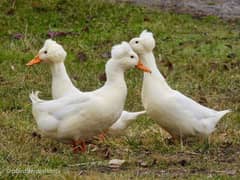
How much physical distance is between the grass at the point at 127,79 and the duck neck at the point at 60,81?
45 cm

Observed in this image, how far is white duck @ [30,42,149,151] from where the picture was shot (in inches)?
310

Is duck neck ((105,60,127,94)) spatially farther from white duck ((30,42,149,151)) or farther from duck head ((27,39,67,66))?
duck head ((27,39,67,66))

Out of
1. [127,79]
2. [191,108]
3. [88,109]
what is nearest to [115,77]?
[88,109]

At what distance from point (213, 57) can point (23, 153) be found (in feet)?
21.2

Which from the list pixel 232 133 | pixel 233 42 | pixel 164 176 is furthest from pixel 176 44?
pixel 164 176

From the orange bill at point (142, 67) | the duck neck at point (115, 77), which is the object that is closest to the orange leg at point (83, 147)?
the duck neck at point (115, 77)

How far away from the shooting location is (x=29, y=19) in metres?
15.7

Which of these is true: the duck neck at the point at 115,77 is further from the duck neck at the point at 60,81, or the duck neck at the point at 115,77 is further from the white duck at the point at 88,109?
the duck neck at the point at 60,81

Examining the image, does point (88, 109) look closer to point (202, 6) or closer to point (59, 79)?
point (59, 79)

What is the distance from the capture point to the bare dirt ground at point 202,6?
1725cm

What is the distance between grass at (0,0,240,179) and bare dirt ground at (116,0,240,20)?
0.58 meters

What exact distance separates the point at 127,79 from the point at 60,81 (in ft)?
10.8

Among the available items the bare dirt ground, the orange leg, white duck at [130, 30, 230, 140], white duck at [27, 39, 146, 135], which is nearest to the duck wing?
white duck at [130, 30, 230, 140]

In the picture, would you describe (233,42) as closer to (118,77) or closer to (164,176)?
(118,77)
